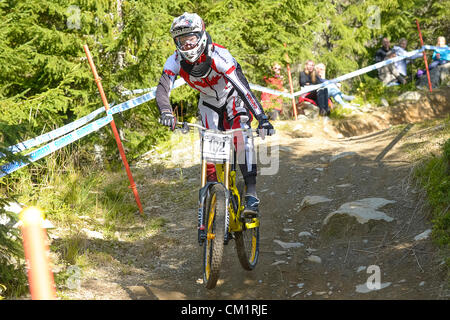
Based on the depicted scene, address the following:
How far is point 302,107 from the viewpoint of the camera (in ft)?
40.3

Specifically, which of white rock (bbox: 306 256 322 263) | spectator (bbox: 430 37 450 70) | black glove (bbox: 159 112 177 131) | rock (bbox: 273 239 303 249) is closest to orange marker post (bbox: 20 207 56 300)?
black glove (bbox: 159 112 177 131)

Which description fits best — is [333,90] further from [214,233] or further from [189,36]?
[214,233]

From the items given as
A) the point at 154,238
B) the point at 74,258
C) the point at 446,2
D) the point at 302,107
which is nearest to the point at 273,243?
the point at 154,238

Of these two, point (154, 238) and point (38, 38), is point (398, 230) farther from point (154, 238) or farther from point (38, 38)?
point (38, 38)

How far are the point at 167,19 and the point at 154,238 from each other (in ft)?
14.3

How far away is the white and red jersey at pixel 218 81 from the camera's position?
496 centimetres

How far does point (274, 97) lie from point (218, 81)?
6.40 meters

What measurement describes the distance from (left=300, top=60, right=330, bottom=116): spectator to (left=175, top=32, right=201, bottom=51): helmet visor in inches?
306

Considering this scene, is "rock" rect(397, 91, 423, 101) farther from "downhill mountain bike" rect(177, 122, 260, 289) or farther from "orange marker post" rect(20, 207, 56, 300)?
"orange marker post" rect(20, 207, 56, 300)

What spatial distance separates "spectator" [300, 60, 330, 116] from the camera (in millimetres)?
12141

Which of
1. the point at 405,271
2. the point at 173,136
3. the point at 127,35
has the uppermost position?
the point at 127,35

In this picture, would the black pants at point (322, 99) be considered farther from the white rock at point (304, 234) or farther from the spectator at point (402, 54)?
the white rock at point (304, 234)

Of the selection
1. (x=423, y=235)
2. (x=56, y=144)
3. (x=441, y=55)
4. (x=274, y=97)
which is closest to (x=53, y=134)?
(x=56, y=144)

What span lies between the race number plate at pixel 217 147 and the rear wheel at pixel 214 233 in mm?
277
